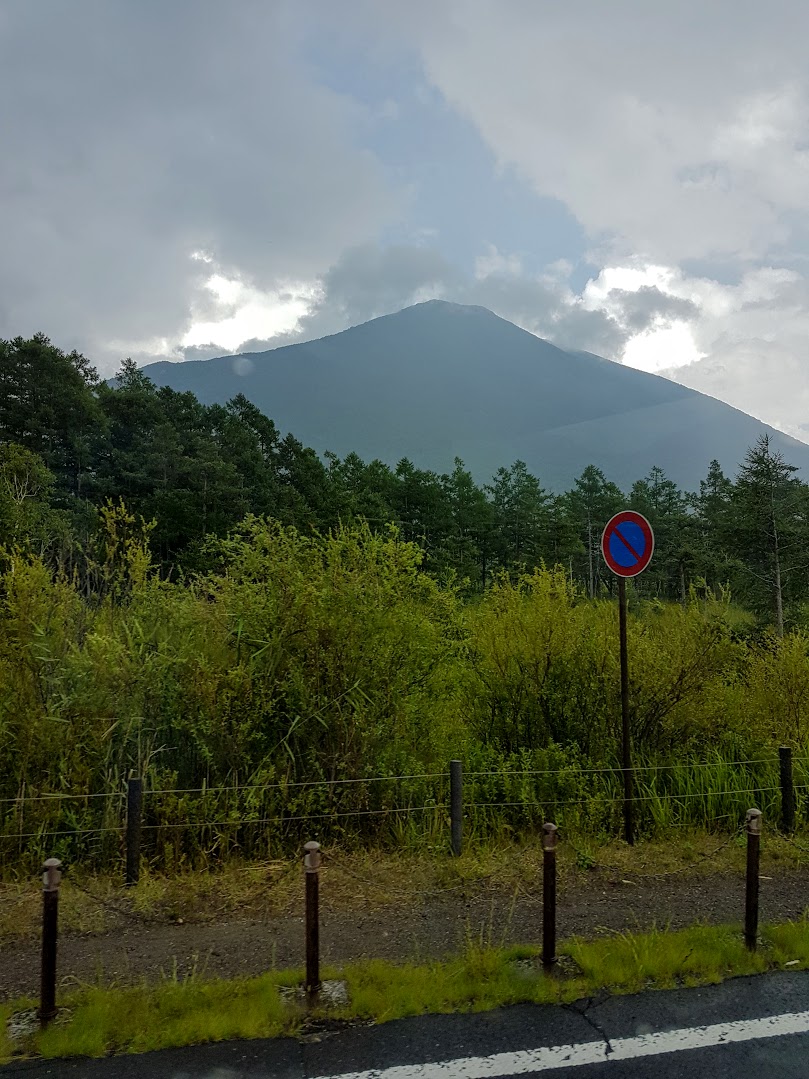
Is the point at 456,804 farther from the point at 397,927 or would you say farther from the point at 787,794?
the point at 787,794

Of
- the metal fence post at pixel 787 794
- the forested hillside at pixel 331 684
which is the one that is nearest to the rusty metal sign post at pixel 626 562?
the forested hillside at pixel 331 684

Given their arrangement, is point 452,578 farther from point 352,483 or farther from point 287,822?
point 352,483

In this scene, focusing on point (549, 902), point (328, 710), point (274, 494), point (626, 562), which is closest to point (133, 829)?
point (328, 710)

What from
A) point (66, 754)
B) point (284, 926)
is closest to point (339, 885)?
point (284, 926)

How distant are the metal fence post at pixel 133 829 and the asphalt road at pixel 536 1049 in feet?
6.81

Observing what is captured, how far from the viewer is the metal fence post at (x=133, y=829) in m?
5.09

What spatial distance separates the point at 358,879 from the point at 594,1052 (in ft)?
7.84

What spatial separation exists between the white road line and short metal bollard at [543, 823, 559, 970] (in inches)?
24.9

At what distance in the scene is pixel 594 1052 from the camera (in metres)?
3.10

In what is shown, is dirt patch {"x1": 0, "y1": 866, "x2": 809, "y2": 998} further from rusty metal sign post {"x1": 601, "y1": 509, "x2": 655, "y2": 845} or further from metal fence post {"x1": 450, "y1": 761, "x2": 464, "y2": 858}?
rusty metal sign post {"x1": 601, "y1": 509, "x2": 655, "y2": 845}

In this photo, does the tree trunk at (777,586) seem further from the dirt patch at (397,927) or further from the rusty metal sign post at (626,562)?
the dirt patch at (397,927)

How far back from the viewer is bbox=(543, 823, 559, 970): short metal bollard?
12.4ft

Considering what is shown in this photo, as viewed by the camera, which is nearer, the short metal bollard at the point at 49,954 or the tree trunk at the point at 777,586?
the short metal bollard at the point at 49,954

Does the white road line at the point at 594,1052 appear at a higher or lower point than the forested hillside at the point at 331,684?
lower
